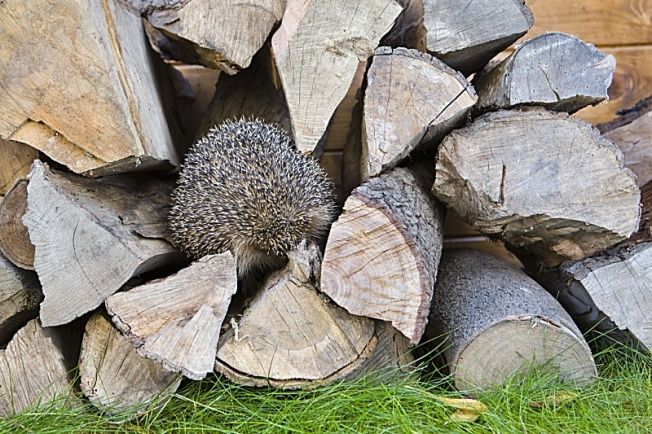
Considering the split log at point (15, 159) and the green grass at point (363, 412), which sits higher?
the split log at point (15, 159)

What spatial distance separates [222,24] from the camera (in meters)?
1.67

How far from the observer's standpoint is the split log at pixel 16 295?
160 cm

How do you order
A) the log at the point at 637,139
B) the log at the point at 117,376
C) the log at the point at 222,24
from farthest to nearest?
the log at the point at 637,139, the log at the point at 222,24, the log at the point at 117,376

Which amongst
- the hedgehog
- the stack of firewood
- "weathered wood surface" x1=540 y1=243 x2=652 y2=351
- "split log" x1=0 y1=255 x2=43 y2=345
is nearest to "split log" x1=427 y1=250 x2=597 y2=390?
the stack of firewood

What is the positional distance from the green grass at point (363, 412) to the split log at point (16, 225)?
37 centimetres

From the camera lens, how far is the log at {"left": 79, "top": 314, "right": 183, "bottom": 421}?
1.52m

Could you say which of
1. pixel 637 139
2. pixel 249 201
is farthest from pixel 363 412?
pixel 637 139

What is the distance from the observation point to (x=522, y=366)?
1.58 m

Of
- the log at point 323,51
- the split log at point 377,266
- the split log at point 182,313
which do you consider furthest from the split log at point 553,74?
the split log at point 182,313

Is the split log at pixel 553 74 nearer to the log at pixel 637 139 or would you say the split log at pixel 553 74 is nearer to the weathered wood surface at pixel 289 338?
the log at pixel 637 139

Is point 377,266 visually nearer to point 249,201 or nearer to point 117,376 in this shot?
point 249,201

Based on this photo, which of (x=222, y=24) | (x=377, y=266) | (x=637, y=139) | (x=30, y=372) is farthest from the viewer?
(x=637, y=139)

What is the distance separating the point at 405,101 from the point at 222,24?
51 centimetres

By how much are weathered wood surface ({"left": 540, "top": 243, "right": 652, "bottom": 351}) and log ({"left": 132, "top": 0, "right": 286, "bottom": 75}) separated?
3.39 ft
